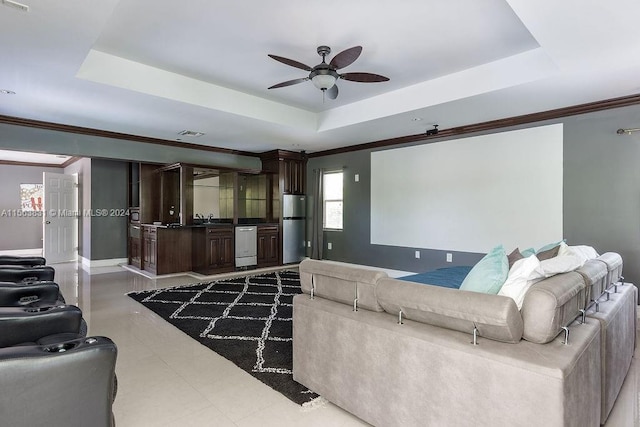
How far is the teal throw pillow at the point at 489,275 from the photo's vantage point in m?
1.76

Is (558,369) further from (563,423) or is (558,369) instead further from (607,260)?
(607,260)

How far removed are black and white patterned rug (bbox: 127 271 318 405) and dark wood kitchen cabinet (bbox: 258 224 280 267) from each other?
46.6 inches

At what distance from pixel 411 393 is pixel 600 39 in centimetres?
303

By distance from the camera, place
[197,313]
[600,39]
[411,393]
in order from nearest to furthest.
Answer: [411,393] < [600,39] < [197,313]

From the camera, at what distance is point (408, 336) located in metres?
1.67

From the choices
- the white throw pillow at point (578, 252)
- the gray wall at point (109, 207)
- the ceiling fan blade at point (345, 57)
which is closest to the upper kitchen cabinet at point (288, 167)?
the gray wall at point (109, 207)

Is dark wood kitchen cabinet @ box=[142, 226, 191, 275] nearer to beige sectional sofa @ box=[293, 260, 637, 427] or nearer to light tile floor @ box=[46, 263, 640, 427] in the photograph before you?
light tile floor @ box=[46, 263, 640, 427]

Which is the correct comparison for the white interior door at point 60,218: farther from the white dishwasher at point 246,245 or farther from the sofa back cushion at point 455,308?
the sofa back cushion at point 455,308

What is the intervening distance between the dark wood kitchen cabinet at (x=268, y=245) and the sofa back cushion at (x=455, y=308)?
556 cm

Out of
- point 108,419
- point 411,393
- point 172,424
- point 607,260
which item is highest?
point 607,260

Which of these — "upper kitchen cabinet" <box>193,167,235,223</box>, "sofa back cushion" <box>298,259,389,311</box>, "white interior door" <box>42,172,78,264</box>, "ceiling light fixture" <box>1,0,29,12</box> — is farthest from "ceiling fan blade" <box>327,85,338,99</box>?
"white interior door" <box>42,172,78,264</box>

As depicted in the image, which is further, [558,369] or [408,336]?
[408,336]

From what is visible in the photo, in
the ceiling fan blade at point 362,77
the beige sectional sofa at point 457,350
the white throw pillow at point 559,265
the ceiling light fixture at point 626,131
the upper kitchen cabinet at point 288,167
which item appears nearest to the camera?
the beige sectional sofa at point 457,350

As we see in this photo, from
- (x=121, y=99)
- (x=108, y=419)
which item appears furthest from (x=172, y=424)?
(x=121, y=99)
